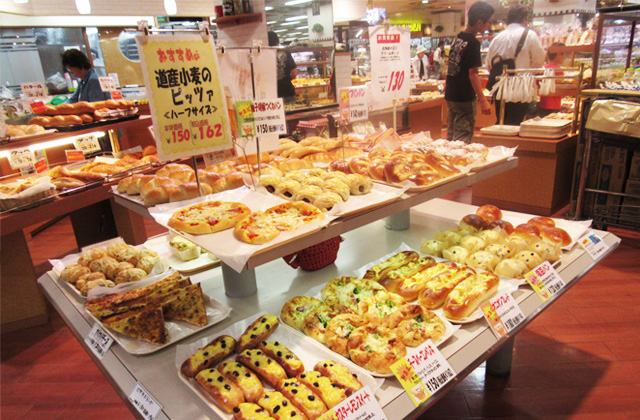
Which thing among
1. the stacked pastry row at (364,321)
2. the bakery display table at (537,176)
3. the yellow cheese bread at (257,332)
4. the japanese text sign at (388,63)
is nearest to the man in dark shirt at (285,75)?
the bakery display table at (537,176)

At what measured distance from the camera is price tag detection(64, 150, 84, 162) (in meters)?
3.94

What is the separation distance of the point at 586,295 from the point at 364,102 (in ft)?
7.59

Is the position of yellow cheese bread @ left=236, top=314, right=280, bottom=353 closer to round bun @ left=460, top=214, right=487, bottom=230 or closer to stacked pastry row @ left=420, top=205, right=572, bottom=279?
stacked pastry row @ left=420, top=205, right=572, bottom=279

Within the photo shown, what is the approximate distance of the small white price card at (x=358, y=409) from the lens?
1.10 metres

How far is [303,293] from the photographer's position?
5.91ft

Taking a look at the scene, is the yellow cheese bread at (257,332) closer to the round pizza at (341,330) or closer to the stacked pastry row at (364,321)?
the stacked pastry row at (364,321)

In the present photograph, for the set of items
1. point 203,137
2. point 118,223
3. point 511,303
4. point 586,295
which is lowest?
point 586,295

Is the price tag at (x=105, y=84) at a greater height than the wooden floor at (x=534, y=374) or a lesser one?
greater

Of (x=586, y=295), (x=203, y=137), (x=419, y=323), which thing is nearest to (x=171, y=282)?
(x=203, y=137)

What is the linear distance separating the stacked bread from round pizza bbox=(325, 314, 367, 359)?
340 centimetres

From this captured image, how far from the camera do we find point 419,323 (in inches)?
57.8

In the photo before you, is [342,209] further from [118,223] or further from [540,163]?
[540,163]

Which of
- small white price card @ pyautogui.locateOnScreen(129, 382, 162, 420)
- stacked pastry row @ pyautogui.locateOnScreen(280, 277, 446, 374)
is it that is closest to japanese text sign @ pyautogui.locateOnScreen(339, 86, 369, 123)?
stacked pastry row @ pyautogui.locateOnScreen(280, 277, 446, 374)

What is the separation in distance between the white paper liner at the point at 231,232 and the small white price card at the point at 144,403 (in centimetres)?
44
